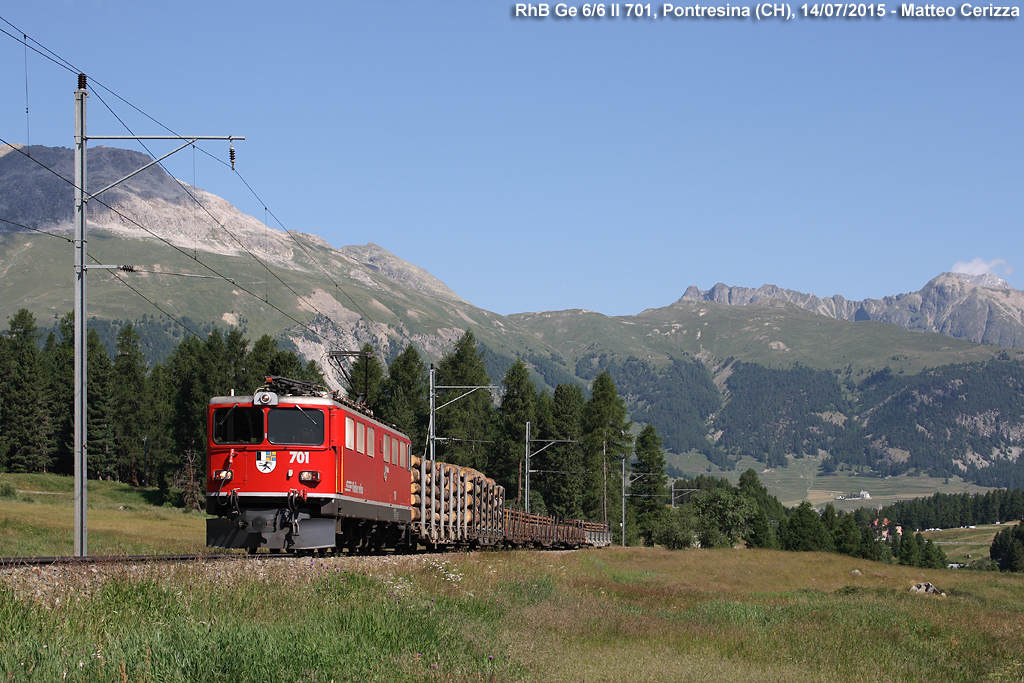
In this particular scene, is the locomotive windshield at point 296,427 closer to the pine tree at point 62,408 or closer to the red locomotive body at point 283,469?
the red locomotive body at point 283,469

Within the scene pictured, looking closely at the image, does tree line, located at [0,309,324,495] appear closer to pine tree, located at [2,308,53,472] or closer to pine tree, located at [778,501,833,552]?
pine tree, located at [2,308,53,472]

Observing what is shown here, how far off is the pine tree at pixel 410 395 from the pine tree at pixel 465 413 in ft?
6.95

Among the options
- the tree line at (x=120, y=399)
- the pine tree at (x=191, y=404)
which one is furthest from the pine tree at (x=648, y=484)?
the pine tree at (x=191, y=404)

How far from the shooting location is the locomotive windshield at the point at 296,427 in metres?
24.0

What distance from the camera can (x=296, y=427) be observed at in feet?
78.8

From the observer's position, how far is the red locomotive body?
23156 mm

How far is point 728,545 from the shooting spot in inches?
4434

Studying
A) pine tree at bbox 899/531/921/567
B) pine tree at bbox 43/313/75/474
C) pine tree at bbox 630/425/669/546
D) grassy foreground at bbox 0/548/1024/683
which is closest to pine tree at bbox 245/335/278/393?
pine tree at bbox 43/313/75/474

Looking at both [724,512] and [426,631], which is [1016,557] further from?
[426,631]

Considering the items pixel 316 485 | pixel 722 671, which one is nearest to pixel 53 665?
pixel 722 671

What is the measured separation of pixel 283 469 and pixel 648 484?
101022 millimetres

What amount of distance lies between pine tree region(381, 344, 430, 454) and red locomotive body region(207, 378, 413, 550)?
237ft

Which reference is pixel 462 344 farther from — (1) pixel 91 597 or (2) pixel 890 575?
(1) pixel 91 597

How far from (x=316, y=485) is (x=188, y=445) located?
7599 centimetres
